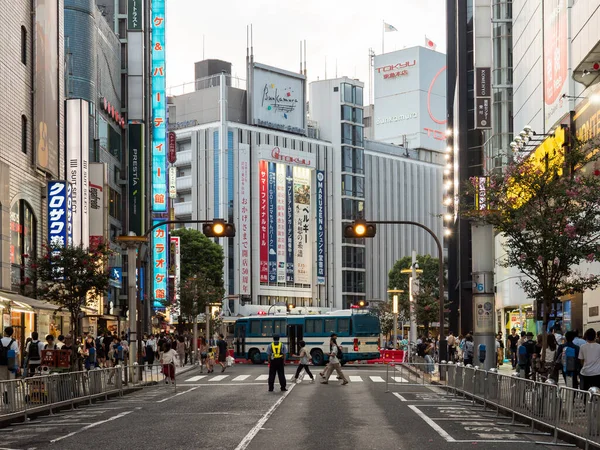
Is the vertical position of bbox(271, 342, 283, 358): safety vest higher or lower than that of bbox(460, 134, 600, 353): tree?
lower

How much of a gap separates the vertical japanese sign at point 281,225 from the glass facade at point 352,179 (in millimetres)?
13051

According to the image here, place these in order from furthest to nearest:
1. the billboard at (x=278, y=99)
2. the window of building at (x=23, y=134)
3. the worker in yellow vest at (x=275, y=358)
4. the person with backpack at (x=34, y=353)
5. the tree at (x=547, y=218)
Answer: the billboard at (x=278, y=99)
the window of building at (x=23, y=134)
the worker in yellow vest at (x=275, y=358)
the person with backpack at (x=34, y=353)
the tree at (x=547, y=218)

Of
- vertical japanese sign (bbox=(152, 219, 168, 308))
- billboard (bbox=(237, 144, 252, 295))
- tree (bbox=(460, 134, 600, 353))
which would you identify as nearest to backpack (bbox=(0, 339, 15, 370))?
tree (bbox=(460, 134, 600, 353))

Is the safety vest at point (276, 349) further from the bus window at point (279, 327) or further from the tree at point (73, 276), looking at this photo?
the bus window at point (279, 327)

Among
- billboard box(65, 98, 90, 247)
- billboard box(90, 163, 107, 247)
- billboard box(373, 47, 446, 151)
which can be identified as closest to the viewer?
billboard box(65, 98, 90, 247)

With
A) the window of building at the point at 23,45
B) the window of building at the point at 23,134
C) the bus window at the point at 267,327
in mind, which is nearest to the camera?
the window of building at the point at 23,134

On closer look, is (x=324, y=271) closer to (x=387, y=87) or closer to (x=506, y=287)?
(x=387, y=87)

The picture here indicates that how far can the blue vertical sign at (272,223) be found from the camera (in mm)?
127250

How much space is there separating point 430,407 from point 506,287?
35.1 meters

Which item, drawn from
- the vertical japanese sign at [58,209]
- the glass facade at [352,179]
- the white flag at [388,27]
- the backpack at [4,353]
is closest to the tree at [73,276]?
the vertical japanese sign at [58,209]

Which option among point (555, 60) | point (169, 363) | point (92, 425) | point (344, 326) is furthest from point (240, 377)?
point (92, 425)

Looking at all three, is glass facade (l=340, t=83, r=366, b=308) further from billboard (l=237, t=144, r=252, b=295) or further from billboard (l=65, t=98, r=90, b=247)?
billboard (l=65, t=98, r=90, b=247)

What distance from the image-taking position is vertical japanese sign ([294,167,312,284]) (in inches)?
5192

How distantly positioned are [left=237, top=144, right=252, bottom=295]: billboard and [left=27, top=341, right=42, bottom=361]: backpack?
9446 cm
